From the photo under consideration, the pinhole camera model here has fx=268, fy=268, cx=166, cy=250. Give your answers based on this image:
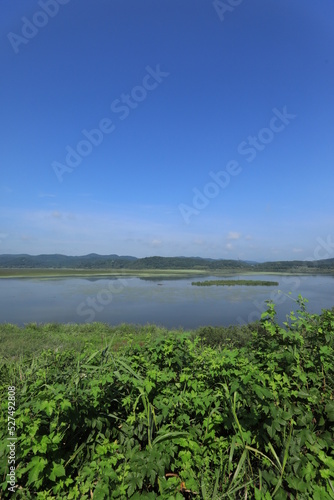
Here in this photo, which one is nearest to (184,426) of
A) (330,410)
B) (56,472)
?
(56,472)

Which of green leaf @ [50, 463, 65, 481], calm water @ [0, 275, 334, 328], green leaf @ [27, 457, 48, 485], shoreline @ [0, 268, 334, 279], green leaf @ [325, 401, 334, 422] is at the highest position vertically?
green leaf @ [325, 401, 334, 422]

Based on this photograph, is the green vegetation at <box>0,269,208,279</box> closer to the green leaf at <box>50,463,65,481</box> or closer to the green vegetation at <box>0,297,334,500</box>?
the green vegetation at <box>0,297,334,500</box>

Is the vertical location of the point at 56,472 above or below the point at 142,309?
above

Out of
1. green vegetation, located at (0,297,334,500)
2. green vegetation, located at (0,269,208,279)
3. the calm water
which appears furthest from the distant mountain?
green vegetation, located at (0,297,334,500)

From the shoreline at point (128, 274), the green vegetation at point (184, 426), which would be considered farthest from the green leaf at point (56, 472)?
the shoreline at point (128, 274)

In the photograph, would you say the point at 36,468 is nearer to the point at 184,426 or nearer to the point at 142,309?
the point at 184,426

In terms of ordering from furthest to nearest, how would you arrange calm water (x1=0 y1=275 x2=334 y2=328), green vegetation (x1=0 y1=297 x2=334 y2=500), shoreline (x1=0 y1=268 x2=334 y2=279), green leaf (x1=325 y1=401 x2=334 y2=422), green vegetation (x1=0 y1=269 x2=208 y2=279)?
1. shoreline (x1=0 y1=268 x2=334 y2=279)
2. green vegetation (x1=0 y1=269 x2=208 y2=279)
3. calm water (x1=0 y1=275 x2=334 y2=328)
4. green leaf (x1=325 y1=401 x2=334 y2=422)
5. green vegetation (x1=0 y1=297 x2=334 y2=500)

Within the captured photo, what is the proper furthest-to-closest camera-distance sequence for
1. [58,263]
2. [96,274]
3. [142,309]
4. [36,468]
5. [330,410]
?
[58,263] → [96,274] → [142,309] → [330,410] → [36,468]

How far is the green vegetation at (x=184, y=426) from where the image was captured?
4.40 ft

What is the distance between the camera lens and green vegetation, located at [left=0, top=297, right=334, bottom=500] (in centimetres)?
134

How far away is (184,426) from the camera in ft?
5.49

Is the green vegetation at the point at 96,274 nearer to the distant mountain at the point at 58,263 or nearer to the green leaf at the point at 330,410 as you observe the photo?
the distant mountain at the point at 58,263

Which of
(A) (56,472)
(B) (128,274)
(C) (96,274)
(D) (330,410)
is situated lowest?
(B) (128,274)

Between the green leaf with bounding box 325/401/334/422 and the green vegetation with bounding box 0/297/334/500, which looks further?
the green leaf with bounding box 325/401/334/422
